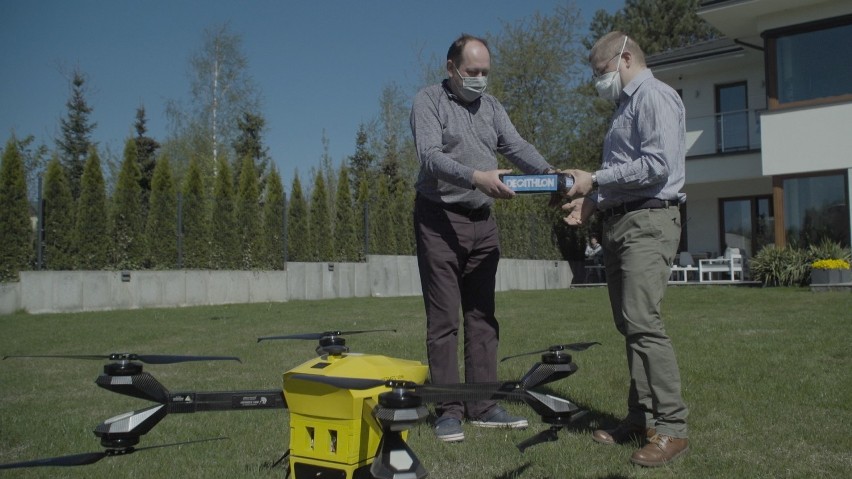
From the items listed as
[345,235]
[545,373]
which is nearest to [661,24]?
[345,235]

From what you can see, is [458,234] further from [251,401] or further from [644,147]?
[251,401]

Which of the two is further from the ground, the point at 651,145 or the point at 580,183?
the point at 651,145

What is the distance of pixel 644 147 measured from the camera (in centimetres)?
365

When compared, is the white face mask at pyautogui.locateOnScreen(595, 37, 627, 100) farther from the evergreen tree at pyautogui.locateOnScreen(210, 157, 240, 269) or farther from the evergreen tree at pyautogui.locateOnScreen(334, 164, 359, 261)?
the evergreen tree at pyautogui.locateOnScreen(334, 164, 359, 261)

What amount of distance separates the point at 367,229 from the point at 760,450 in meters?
16.6

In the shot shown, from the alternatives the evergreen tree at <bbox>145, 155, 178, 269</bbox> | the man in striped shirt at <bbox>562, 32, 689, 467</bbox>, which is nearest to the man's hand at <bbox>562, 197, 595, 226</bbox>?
the man in striped shirt at <bbox>562, 32, 689, 467</bbox>

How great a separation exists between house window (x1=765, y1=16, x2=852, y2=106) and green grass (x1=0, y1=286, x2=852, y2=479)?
9.10 metres

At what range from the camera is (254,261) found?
57.2ft

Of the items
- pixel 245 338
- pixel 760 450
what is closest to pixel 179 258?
pixel 245 338

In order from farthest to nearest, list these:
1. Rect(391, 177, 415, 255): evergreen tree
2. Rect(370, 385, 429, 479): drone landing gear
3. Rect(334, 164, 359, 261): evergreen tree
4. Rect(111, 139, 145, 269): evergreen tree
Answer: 1. Rect(391, 177, 415, 255): evergreen tree
2. Rect(334, 164, 359, 261): evergreen tree
3. Rect(111, 139, 145, 269): evergreen tree
4. Rect(370, 385, 429, 479): drone landing gear

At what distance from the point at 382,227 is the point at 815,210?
11.0 metres

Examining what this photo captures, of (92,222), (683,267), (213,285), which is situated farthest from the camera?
(683,267)

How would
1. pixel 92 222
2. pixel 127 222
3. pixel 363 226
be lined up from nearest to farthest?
pixel 92 222 < pixel 127 222 < pixel 363 226

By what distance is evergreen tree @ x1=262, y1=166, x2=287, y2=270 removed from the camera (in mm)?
17812
